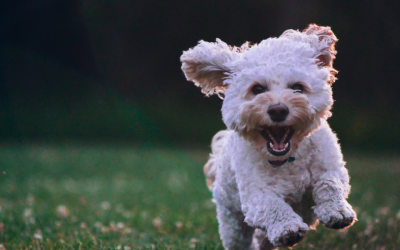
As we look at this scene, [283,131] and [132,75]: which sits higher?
[283,131]

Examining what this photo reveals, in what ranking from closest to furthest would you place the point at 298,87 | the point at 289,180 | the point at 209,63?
the point at 298,87 < the point at 289,180 < the point at 209,63

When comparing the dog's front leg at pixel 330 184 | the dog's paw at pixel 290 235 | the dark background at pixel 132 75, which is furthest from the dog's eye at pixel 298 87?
the dark background at pixel 132 75

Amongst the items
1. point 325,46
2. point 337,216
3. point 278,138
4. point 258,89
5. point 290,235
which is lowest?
point 290,235

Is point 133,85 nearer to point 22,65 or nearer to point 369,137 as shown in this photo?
point 22,65

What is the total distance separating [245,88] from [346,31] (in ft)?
41.7

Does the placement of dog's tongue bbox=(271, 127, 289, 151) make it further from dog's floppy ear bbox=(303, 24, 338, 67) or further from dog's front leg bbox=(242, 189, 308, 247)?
dog's floppy ear bbox=(303, 24, 338, 67)

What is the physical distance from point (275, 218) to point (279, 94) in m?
0.78

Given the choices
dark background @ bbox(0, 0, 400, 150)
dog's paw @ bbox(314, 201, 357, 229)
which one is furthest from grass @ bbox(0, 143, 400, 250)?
dark background @ bbox(0, 0, 400, 150)

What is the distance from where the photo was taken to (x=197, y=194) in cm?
803

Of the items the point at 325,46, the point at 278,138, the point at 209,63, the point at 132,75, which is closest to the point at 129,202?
the point at 209,63

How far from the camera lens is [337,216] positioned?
277cm

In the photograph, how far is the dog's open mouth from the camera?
2.98m

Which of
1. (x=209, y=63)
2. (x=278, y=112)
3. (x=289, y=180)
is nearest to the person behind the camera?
(x=278, y=112)

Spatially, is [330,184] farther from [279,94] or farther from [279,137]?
[279,94]
